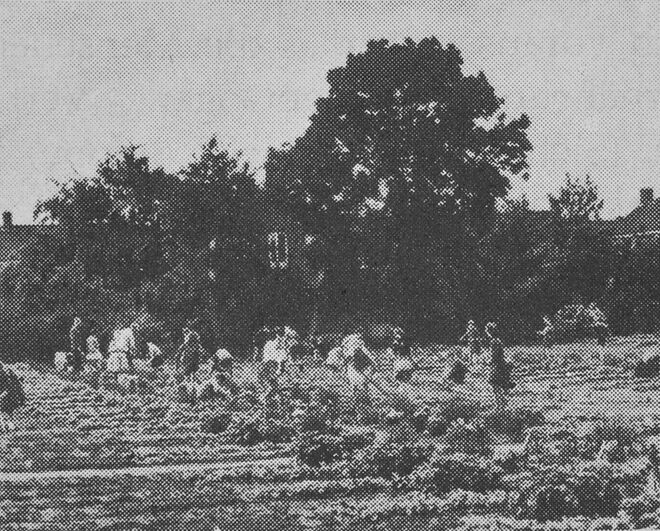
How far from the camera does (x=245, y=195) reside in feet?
130

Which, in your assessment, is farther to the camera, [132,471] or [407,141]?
[407,141]

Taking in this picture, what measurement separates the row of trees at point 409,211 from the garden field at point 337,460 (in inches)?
696

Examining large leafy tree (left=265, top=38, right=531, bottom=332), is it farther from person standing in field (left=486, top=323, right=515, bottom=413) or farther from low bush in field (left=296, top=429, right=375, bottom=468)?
low bush in field (left=296, top=429, right=375, bottom=468)

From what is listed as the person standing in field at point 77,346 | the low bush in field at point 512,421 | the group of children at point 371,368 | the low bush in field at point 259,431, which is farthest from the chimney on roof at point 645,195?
the low bush in field at point 259,431

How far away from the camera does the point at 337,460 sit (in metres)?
14.5

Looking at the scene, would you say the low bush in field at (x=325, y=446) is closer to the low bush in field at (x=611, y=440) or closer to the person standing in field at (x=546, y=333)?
the low bush in field at (x=611, y=440)

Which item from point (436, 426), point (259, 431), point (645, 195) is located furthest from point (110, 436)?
point (645, 195)

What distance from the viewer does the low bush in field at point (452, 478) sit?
12.4 metres

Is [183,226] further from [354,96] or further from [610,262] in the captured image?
[610,262]

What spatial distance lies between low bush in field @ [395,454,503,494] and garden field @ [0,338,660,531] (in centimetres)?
3

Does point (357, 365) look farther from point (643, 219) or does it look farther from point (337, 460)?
point (643, 219)

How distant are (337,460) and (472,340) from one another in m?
16.1

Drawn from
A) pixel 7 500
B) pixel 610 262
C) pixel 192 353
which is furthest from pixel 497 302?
pixel 7 500

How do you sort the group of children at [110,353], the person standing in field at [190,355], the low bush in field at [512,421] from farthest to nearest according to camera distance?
1. the group of children at [110,353]
2. the person standing in field at [190,355]
3. the low bush in field at [512,421]
